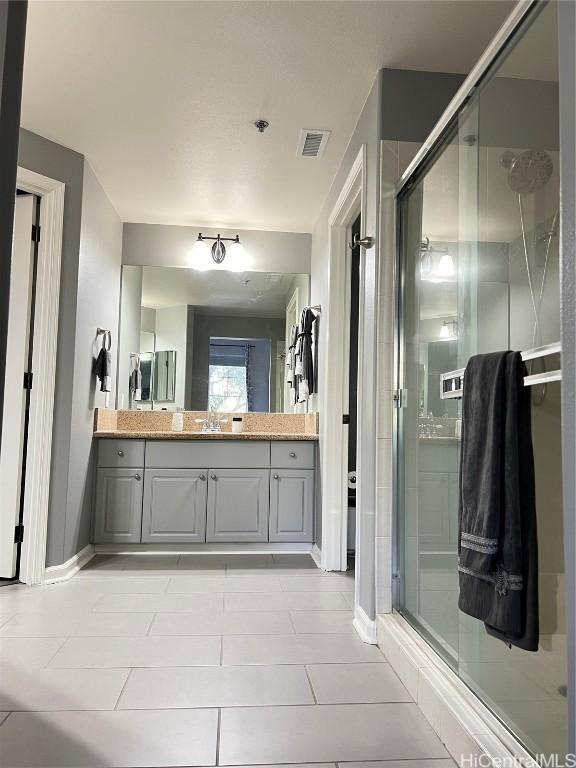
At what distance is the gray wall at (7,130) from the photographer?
117 cm

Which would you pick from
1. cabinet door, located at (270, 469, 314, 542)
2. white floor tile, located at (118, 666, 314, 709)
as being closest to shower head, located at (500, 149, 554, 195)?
white floor tile, located at (118, 666, 314, 709)

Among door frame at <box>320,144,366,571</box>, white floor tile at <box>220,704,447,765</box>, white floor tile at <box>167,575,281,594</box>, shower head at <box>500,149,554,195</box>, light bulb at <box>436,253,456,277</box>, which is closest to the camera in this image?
shower head at <box>500,149,554,195</box>

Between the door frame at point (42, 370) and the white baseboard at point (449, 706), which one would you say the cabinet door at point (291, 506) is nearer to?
the door frame at point (42, 370)

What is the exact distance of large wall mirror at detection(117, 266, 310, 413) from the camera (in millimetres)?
4586

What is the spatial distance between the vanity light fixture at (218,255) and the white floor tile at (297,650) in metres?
3.02

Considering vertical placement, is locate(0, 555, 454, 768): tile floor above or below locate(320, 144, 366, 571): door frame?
below

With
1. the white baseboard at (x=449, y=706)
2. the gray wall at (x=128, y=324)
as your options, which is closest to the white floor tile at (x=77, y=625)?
the white baseboard at (x=449, y=706)

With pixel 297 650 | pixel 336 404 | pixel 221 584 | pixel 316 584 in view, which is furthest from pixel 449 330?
pixel 221 584

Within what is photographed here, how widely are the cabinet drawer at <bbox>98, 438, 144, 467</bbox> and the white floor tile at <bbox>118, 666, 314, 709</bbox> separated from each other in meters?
2.04

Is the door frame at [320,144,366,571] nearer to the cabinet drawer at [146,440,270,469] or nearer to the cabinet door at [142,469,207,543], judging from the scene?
the cabinet drawer at [146,440,270,469]

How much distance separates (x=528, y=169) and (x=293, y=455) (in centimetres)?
286

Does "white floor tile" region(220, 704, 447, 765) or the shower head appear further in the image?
"white floor tile" region(220, 704, 447, 765)

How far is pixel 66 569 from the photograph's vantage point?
3.27 m

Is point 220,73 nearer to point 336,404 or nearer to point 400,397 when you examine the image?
point 400,397
